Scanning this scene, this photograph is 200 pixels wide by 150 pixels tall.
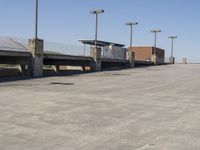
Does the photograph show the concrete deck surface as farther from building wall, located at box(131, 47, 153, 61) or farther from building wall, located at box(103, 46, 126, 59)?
building wall, located at box(131, 47, 153, 61)

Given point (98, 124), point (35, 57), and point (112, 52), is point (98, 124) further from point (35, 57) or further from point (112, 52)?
point (112, 52)

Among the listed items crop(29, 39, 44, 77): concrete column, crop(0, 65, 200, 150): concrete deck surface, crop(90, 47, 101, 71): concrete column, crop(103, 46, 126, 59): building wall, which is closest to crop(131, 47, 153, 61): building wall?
crop(103, 46, 126, 59): building wall

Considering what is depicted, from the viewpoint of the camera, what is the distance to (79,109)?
555 inches

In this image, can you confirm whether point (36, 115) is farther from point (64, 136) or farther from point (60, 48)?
point (60, 48)

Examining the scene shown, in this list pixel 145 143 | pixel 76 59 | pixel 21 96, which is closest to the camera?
pixel 145 143

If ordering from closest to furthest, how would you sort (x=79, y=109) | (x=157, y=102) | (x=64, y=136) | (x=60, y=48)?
(x=64, y=136)
(x=79, y=109)
(x=157, y=102)
(x=60, y=48)

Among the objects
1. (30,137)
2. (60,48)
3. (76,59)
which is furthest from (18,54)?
(60,48)

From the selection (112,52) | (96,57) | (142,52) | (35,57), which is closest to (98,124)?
(35,57)

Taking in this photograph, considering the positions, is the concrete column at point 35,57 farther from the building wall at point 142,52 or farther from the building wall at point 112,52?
the building wall at point 142,52

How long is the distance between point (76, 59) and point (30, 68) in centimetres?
1096

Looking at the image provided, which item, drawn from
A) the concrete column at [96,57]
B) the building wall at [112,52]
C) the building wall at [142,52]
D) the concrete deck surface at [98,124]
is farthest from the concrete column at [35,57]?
the building wall at [142,52]

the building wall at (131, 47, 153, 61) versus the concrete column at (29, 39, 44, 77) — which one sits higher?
the building wall at (131, 47, 153, 61)

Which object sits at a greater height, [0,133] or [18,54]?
[18,54]

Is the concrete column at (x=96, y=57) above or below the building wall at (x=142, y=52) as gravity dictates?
below
